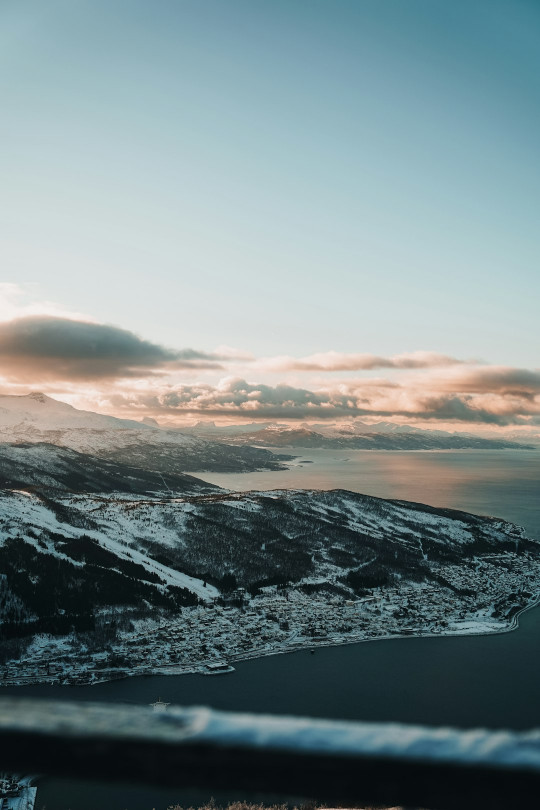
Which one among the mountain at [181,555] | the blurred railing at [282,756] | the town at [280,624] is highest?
the blurred railing at [282,756]

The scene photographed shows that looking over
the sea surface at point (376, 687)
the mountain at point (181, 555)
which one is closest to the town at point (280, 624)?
the sea surface at point (376, 687)

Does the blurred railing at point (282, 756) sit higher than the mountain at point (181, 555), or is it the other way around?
the blurred railing at point (282, 756)

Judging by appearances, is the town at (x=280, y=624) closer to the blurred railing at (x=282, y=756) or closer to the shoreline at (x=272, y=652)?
the shoreline at (x=272, y=652)

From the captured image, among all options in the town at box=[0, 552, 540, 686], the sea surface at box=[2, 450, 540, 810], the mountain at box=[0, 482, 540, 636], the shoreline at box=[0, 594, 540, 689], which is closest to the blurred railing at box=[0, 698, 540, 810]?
the sea surface at box=[2, 450, 540, 810]

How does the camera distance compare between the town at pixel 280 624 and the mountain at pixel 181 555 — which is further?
the mountain at pixel 181 555

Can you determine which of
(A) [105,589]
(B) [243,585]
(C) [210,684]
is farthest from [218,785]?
(B) [243,585]

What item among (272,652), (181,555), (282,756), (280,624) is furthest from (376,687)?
(282,756)

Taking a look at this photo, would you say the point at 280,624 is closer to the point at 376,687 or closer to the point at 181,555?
the point at 376,687

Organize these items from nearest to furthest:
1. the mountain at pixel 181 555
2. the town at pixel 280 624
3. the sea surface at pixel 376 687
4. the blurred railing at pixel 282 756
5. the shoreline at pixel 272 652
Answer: the blurred railing at pixel 282 756 → the sea surface at pixel 376 687 → the shoreline at pixel 272 652 → the town at pixel 280 624 → the mountain at pixel 181 555

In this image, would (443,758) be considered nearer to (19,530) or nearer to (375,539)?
(19,530)
